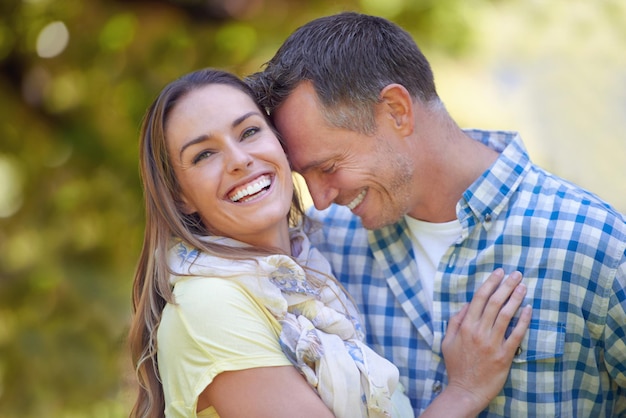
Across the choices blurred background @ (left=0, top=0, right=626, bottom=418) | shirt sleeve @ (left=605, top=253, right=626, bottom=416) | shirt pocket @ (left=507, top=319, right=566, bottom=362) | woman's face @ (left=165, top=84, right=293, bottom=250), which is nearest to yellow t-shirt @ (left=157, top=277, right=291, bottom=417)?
woman's face @ (left=165, top=84, right=293, bottom=250)

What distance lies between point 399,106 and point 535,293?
620mm

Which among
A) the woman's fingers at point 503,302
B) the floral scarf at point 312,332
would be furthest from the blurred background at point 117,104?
the floral scarf at point 312,332

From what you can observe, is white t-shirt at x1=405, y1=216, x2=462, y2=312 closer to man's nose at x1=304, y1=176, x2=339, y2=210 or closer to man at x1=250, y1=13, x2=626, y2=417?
man at x1=250, y1=13, x2=626, y2=417

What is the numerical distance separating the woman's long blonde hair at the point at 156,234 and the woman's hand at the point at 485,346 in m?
0.54

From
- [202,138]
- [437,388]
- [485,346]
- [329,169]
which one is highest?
[202,138]

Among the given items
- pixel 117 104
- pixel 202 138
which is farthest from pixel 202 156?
pixel 117 104

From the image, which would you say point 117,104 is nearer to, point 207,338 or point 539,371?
point 207,338

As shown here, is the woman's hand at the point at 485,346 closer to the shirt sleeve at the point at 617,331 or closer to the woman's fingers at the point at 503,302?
the woman's fingers at the point at 503,302

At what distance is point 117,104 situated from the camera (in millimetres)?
3879

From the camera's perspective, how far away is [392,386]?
1888 mm

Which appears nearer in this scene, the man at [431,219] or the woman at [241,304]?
the woman at [241,304]

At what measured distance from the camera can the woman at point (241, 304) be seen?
5.59 feet

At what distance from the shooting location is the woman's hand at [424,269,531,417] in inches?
77.5

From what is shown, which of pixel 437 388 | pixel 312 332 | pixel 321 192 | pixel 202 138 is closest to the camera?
pixel 312 332
